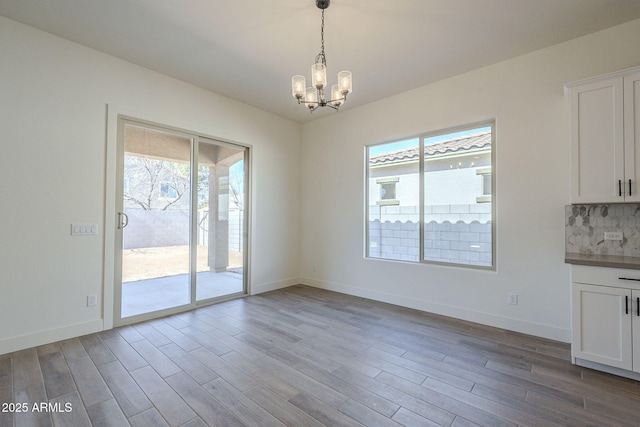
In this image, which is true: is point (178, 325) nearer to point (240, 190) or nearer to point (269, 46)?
point (240, 190)

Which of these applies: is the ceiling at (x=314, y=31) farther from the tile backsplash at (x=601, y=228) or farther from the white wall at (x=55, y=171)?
the tile backsplash at (x=601, y=228)

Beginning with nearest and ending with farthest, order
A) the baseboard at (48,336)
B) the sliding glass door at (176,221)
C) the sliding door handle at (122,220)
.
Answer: the baseboard at (48,336) → the sliding door handle at (122,220) → the sliding glass door at (176,221)

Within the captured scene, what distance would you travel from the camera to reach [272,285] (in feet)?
16.2

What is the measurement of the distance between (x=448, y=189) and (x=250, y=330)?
3.05 metres

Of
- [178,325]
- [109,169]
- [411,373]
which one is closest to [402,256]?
[411,373]

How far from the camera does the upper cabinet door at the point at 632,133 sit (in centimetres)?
233

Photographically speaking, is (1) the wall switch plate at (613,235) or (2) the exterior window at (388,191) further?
(2) the exterior window at (388,191)

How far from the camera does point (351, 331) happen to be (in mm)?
3145

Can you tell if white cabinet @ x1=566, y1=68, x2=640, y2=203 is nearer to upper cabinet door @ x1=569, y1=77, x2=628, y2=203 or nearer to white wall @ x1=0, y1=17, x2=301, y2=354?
upper cabinet door @ x1=569, y1=77, x2=628, y2=203

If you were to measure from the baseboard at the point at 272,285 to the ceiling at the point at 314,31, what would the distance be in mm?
3202

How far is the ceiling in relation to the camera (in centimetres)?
244

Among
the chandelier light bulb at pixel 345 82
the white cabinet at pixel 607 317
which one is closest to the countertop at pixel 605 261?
the white cabinet at pixel 607 317

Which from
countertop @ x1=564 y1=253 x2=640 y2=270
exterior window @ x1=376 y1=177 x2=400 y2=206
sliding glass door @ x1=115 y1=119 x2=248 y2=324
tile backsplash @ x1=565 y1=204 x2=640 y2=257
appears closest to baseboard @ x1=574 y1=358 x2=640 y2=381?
countertop @ x1=564 y1=253 x2=640 y2=270

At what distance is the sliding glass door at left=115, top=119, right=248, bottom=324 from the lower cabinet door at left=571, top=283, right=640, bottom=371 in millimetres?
4116
